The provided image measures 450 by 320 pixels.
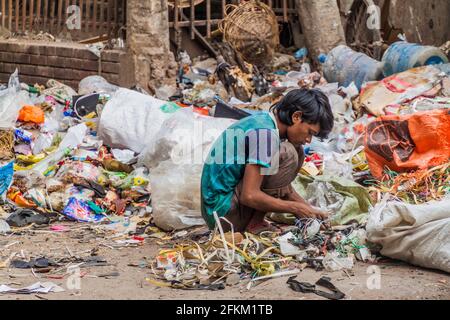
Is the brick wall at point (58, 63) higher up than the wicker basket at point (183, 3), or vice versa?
the wicker basket at point (183, 3)

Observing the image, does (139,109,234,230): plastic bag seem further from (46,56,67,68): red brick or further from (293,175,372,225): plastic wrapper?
(46,56,67,68): red brick

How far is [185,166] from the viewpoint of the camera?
19.4ft

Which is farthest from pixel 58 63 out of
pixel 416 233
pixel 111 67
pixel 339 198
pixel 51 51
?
pixel 416 233

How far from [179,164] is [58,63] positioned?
3986 mm

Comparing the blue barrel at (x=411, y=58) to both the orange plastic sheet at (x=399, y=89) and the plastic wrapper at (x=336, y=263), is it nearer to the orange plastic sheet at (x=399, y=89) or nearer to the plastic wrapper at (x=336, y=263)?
the orange plastic sheet at (x=399, y=89)

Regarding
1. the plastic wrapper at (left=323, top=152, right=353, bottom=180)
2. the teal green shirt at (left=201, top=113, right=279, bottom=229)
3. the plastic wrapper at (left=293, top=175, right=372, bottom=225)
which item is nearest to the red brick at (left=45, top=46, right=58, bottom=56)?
the plastic wrapper at (left=323, top=152, right=353, bottom=180)

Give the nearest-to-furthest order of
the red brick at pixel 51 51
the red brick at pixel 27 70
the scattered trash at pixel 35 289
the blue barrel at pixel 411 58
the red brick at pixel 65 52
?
1. the scattered trash at pixel 35 289
2. the blue barrel at pixel 411 58
3. the red brick at pixel 65 52
4. the red brick at pixel 51 51
5. the red brick at pixel 27 70

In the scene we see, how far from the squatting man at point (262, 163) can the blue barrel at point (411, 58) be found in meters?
3.83

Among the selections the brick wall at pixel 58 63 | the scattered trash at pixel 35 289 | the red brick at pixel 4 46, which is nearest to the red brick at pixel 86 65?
the brick wall at pixel 58 63

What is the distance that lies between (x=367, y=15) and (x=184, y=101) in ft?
10.2

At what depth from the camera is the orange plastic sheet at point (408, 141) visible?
242 inches

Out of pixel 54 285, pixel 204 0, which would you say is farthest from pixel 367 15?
pixel 54 285

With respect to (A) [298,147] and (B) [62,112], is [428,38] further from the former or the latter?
(A) [298,147]

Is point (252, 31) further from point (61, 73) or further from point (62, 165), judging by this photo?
point (62, 165)
